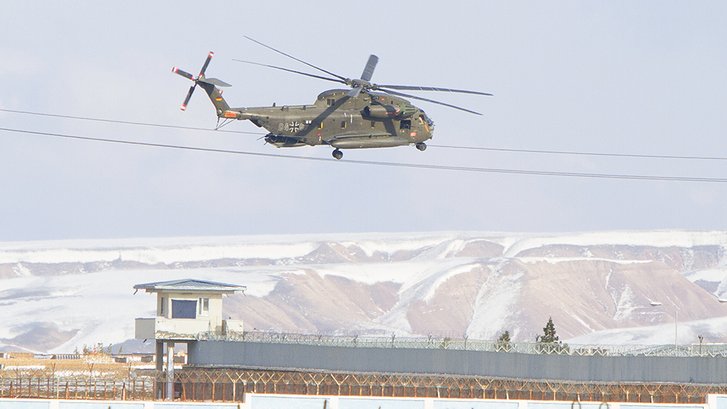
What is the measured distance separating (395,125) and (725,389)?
29.0 metres

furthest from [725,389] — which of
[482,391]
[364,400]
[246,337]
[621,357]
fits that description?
[246,337]

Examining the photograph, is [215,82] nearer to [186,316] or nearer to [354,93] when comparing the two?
[354,93]

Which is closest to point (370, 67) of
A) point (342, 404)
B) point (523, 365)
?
point (523, 365)

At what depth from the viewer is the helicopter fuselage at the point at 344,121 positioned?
10756 centimetres

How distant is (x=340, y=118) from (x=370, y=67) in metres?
9.13

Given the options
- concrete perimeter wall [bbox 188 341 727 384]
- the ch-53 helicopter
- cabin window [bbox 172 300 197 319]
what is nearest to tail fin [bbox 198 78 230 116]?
the ch-53 helicopter

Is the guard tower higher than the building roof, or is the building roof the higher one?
the building roof

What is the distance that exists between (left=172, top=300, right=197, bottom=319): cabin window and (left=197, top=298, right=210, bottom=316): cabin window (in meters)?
0.40

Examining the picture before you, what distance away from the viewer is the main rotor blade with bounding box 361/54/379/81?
117 meters

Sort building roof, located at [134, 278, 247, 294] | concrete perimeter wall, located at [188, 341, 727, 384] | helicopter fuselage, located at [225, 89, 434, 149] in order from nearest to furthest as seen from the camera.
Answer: helicopter fuselage, located at [225, 89, 434, 149] → concrete perimeter wall, located at [188, 341, 727, 384] → building roof, located at [134, 278, 247, 294]

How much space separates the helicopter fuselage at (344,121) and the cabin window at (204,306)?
25.5 m

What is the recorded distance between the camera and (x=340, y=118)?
109562 millimetres

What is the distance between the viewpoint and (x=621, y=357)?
115 metres

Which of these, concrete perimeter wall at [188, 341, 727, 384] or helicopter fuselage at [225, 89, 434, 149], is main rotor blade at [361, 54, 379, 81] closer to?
helicopter fuselage at [225, 89, 434, 149]
